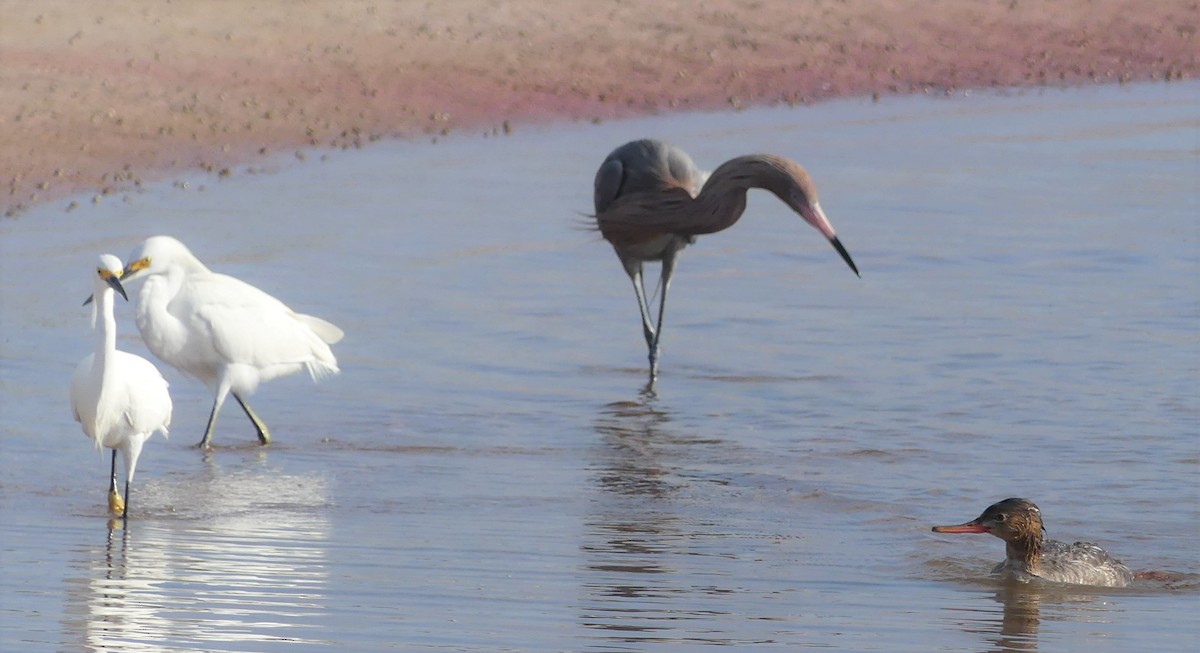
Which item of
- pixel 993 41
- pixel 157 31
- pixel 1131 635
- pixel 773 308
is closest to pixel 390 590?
pixel 1131 635

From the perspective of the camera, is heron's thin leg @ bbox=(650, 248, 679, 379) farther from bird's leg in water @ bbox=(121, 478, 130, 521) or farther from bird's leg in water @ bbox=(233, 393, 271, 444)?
bird's leg in water @ bbox=(121, 478, 130, 521)

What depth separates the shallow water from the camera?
627cm

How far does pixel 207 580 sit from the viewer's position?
6434 mm

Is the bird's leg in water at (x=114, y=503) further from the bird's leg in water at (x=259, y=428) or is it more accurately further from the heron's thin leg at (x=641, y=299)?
the heron's thin leg at (x=641, y=299)

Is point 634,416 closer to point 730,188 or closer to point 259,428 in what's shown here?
point 730,188

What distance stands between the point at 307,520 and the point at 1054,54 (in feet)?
50.2

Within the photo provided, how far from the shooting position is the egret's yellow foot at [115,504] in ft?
25.2

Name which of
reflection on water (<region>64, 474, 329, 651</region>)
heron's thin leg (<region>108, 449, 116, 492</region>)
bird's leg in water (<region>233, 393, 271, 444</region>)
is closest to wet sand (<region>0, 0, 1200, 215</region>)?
bird's leg in water (<region>233, 393, 271, 444</region>)

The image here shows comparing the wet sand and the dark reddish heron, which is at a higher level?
the wet sand

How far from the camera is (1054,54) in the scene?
2127 cm

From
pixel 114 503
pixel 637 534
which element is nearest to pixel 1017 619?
pixel 637 534

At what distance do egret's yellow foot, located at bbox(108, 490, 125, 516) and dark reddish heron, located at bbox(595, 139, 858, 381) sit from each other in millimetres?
3649

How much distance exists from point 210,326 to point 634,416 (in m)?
2.14

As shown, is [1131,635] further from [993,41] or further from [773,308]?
[993,41]
